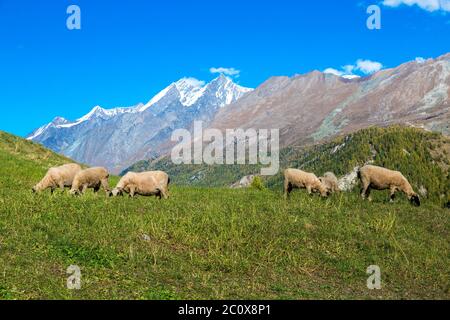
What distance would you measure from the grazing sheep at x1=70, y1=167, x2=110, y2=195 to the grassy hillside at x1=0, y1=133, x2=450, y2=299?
4.74 metres

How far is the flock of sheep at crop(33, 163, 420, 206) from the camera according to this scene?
103 feet

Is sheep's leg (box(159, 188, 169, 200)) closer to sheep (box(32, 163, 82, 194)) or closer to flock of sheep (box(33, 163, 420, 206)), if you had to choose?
flock of sheep (box(33, 163, 420, 206))

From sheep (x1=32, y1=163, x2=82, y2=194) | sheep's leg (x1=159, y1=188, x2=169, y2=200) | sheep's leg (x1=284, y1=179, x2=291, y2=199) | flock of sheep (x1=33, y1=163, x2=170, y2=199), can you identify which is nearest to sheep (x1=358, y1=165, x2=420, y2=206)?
sheep's leg (x1=284, y1=179, x2=291, y2=199)

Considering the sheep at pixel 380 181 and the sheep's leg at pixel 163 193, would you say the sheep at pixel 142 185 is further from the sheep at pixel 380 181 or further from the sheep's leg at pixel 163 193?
the sheep at pixel 380 181

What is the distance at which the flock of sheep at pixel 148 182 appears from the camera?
31266mm

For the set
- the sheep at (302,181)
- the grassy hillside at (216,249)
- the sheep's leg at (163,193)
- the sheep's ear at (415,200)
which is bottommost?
the grassy hillside at (216,249)

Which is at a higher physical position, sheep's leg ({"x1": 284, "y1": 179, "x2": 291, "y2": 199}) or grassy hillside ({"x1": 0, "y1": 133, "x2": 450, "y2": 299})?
sheep's leg ({"x1": 284, "y1": 179, "x2": 291, "y2": 199})

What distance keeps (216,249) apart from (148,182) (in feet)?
42.7

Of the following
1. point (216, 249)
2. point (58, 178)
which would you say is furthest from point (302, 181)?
point (58, 178)

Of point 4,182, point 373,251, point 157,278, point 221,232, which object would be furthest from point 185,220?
point 4,182

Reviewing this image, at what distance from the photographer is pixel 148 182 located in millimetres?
31453

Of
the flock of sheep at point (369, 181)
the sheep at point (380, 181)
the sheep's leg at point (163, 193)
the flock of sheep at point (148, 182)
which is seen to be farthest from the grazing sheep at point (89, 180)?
the sheep at point (380, 181)

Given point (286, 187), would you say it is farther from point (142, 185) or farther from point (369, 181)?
point (142, 185)
